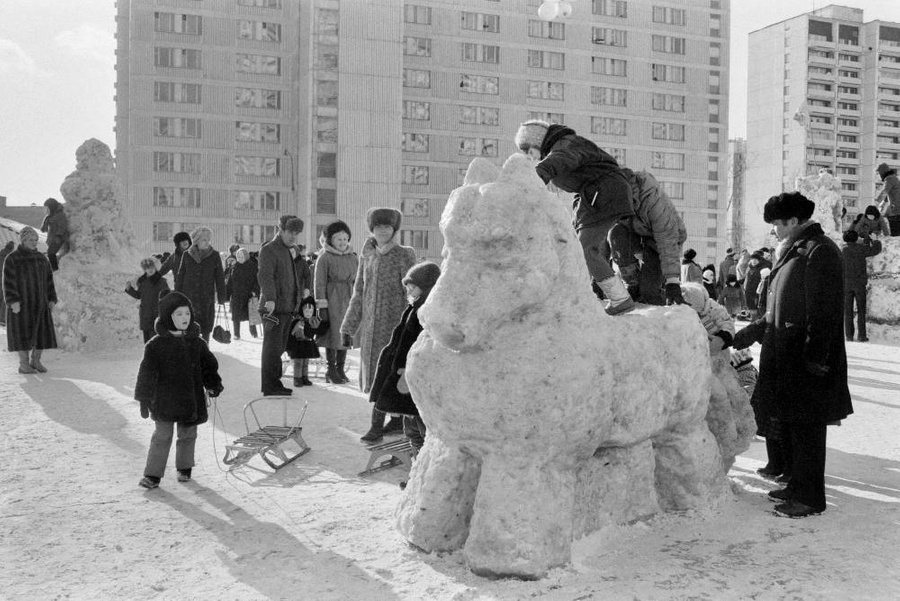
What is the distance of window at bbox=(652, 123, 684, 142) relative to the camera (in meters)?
47.0

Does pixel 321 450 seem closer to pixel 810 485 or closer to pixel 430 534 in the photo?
pixel 430 534

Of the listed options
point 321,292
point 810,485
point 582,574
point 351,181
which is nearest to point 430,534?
point 582,574

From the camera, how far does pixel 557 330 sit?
3582 millimetres

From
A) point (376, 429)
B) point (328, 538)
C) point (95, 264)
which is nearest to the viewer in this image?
point (328, 538)

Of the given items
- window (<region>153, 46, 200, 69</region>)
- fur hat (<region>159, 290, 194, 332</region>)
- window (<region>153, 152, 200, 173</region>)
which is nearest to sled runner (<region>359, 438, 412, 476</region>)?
fur hat (<region>159, 290, 194, 332</region>)

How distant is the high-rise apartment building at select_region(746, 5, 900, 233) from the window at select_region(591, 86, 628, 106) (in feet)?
80.2

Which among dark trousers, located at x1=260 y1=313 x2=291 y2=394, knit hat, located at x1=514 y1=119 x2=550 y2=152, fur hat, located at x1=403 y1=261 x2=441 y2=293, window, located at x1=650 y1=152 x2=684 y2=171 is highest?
window, located at x1=650 y1=152 x2=684 y2=171

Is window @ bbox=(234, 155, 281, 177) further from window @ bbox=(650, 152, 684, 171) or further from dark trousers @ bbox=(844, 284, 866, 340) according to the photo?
dark trousers @ bbox=(844, 284, 866, 340)

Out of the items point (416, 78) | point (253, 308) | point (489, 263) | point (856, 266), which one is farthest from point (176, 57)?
point (489, 263)

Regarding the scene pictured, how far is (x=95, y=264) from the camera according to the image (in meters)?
12.2

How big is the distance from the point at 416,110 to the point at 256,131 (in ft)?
28.1

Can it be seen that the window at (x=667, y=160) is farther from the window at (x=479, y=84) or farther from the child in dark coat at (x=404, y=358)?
the child in dark coat at (x=404, y=358)

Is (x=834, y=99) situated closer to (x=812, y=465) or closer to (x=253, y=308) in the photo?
(x=253, y=308)

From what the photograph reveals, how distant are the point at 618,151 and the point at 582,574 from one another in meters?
44.4
